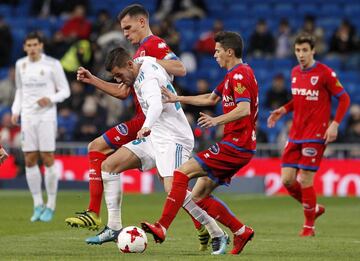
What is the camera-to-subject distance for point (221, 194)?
2041 centimetres

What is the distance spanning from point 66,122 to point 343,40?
6554 mm

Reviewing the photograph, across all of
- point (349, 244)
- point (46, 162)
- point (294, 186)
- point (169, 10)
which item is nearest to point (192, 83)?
point (169, 10)

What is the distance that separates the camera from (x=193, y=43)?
2536 cm

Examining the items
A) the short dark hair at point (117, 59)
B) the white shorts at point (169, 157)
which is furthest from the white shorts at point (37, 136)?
the short dark hair at point (117, 59)

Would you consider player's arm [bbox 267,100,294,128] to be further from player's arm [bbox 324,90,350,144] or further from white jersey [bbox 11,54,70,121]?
white jersey [bbox 11,54,70,121]

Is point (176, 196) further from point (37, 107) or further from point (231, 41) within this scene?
point (37, 107)

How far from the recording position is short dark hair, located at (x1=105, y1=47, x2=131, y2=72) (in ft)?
31.8

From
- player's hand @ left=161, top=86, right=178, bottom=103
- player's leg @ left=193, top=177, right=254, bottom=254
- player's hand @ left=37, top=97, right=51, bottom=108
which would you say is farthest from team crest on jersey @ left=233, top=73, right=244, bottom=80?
player's hand @ left=37, top=97, right=51, bottom=108

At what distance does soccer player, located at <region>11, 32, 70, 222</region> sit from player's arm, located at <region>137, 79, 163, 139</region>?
4.88 metres

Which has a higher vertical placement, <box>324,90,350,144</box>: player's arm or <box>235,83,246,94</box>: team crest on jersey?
<box>235,83,246,94</box>: team crest on jersey

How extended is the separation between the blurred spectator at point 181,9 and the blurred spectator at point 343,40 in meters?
3.66

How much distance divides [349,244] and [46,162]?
524 centimetres

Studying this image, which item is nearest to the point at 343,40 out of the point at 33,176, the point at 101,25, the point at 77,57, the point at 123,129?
the point at 101,25

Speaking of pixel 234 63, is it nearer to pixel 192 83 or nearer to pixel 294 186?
pixel 294 186
